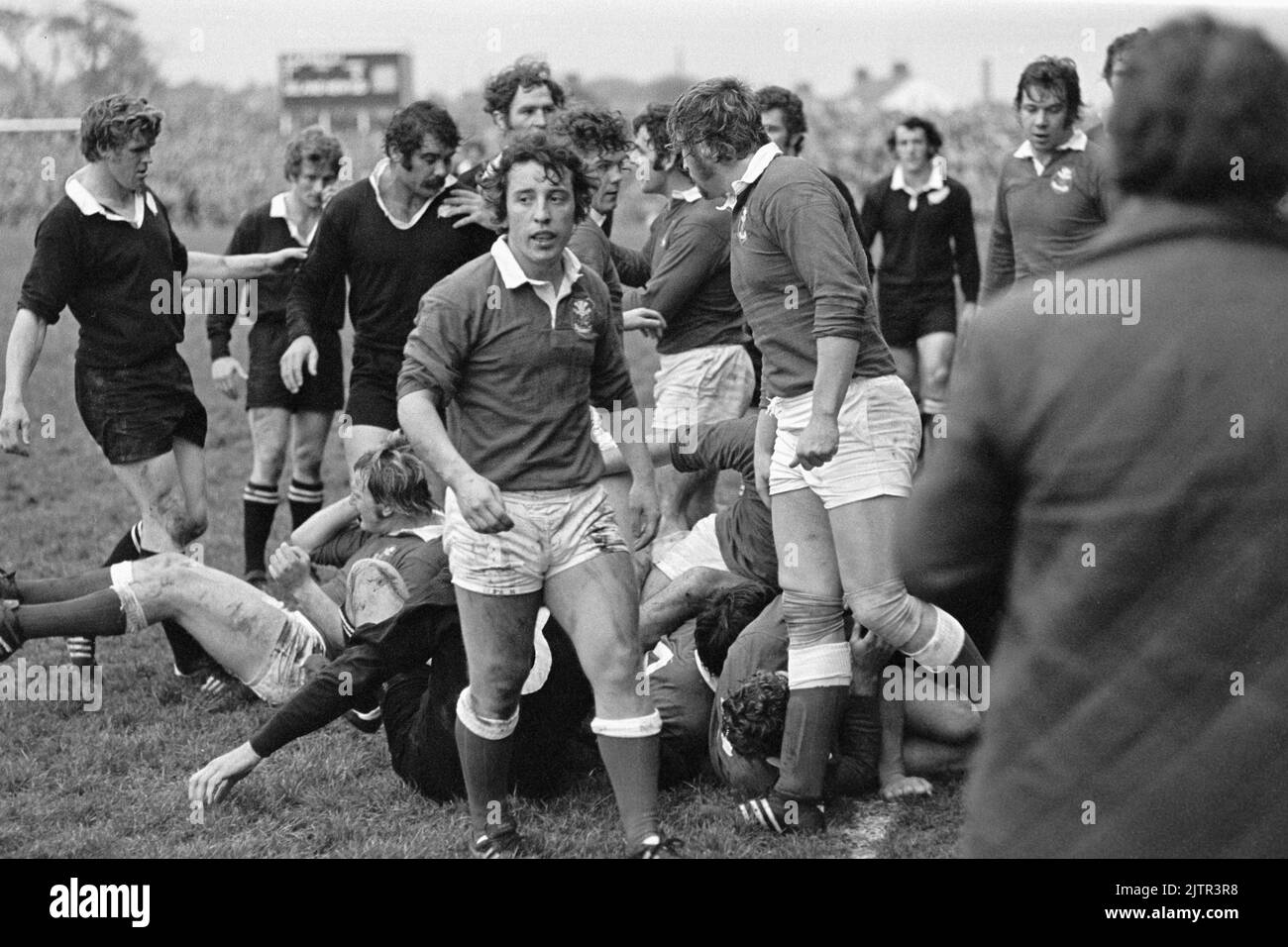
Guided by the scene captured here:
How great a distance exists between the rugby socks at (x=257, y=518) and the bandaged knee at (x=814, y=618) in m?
3.78

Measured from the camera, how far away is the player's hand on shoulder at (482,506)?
13.3ft

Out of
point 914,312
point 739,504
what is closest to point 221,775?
point 739,504

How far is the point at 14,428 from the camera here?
5.82 m

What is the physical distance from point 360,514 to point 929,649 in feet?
7.53

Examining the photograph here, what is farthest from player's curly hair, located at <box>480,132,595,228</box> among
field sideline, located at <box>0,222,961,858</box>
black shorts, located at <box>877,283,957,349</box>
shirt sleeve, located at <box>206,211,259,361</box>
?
black shorts, located at <box>877,283,957,349</box>

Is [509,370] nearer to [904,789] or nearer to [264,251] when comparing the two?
[904,789]

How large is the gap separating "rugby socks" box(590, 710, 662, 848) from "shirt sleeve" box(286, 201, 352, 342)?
2.95 meters

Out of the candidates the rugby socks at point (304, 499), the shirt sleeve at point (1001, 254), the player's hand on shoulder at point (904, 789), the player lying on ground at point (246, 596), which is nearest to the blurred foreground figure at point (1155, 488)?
the player's hand on shoulder at point (904, 789)

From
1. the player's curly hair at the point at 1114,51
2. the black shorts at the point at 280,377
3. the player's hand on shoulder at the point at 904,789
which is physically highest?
the player's curly hair at the point at 1114,51

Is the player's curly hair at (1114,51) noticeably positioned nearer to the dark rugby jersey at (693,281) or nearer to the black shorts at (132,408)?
the dark rugby jersey at (693,281)

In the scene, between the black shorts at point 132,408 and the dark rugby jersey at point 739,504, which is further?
the black shorts at point 132,408

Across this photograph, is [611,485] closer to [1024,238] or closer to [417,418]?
[417,418]

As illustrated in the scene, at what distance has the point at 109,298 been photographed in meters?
6.23
